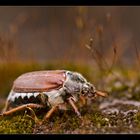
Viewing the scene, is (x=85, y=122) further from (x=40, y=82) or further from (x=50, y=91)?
(x=40, y=82)

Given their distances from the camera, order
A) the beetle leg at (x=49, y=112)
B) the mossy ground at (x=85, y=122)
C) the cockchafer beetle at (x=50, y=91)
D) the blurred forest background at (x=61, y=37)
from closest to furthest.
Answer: the mossy ground at (x=85, y=122)
the beetle leg at (x=49, y=112)
the cockchafer beetle at (x=50, y=91)
the blurred forest background at (x=61, y=37)

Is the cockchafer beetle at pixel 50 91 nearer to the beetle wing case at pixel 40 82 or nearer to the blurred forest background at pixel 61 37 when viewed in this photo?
the beetle wing case at pixel 40 82

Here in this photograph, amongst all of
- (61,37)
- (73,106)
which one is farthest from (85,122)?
(61,37)

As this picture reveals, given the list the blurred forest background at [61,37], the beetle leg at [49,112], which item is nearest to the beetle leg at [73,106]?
the beetle leg at [49,112]

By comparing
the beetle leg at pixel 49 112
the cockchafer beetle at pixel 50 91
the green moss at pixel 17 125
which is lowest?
the green moss at pixel 17 125

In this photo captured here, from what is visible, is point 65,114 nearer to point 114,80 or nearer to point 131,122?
point 131,122

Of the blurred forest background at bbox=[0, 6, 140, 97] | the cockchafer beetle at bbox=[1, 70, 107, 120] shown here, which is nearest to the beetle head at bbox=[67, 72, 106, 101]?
the cockchafer beetle at bbox=[1, 70, 107, 120]
